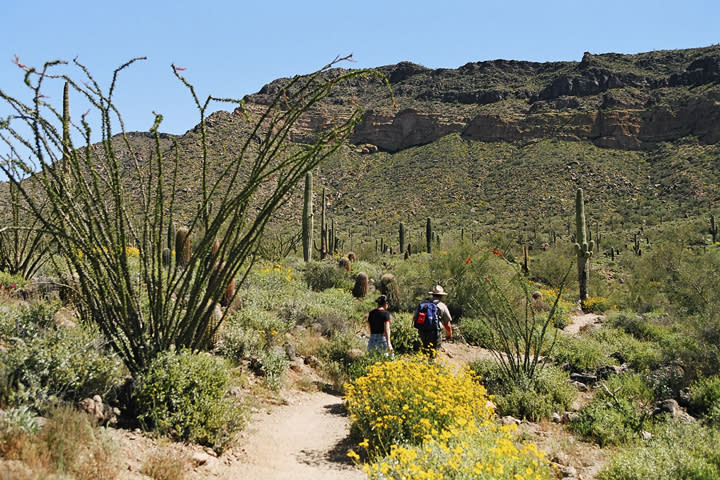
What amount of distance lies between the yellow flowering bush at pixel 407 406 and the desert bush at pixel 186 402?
4.65 feet

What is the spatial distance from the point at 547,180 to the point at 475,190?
25.9 ft

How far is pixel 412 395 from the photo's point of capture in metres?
5.26

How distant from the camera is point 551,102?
75.5 metres

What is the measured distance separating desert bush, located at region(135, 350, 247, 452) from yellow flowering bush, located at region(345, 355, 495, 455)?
1416 millimetres

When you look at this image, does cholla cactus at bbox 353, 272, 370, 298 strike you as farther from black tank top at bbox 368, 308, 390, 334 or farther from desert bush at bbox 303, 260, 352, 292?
black tank top at bbox 368, 308, 390, 334

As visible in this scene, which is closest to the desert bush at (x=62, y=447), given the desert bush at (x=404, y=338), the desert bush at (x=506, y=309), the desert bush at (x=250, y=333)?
the desert bush at (x=250, y=333)

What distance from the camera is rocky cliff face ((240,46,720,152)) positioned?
63656 mm

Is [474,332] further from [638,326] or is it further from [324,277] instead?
[324,277]

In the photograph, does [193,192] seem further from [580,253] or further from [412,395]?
[412,395]

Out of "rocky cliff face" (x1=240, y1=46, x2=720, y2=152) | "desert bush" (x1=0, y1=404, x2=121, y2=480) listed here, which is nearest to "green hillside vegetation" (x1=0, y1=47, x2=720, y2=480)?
"desert bush" (x1=0, y1=404, x2=121, y2=480)

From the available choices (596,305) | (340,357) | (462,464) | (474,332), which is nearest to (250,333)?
(340,357)

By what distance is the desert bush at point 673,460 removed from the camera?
4.44 m

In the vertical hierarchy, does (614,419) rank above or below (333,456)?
below

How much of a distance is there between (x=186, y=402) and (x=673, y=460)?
4817 millimetres
